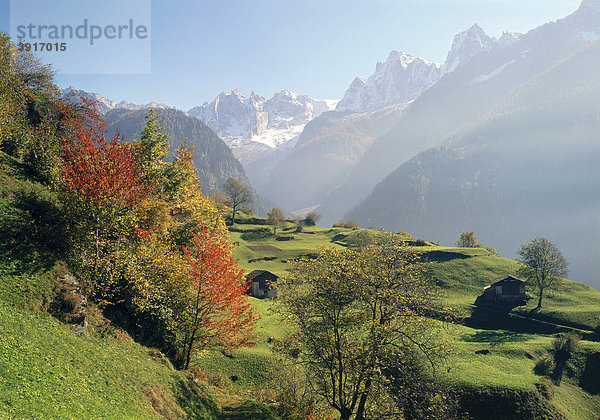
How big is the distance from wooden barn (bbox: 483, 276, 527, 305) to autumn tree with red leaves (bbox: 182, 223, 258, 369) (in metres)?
73.8

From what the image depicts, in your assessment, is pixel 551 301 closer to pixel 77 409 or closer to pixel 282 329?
pixel 282 329

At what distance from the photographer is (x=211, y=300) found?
91.5 ft

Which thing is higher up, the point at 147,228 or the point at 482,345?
the point at 147,228

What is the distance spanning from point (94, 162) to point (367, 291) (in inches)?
1082

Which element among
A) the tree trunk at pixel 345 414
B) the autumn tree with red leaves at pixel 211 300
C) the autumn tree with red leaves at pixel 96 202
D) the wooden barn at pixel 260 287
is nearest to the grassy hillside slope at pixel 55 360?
the autumn tree with red leaves at pixel 96 202

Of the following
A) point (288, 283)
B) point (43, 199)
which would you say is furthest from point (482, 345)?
point (43, 199)

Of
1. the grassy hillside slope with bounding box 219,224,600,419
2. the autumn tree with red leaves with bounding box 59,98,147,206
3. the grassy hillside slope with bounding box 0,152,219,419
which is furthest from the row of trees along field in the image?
the grassy hillside slope with bounding box 219,224,600,419

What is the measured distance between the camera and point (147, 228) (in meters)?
36.0

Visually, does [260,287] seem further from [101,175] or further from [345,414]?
[101,175]

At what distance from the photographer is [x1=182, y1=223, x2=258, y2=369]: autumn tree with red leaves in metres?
27.4

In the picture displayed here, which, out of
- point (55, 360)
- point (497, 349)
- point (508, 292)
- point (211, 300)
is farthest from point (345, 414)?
point (508, 292)

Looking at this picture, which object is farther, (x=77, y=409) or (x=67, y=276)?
(x=67, y=276)

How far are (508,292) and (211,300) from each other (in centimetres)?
7999

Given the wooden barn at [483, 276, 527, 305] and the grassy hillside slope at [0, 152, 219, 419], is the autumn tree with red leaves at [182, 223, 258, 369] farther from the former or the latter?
the wooden barn at [483, 276, 527, 305]
